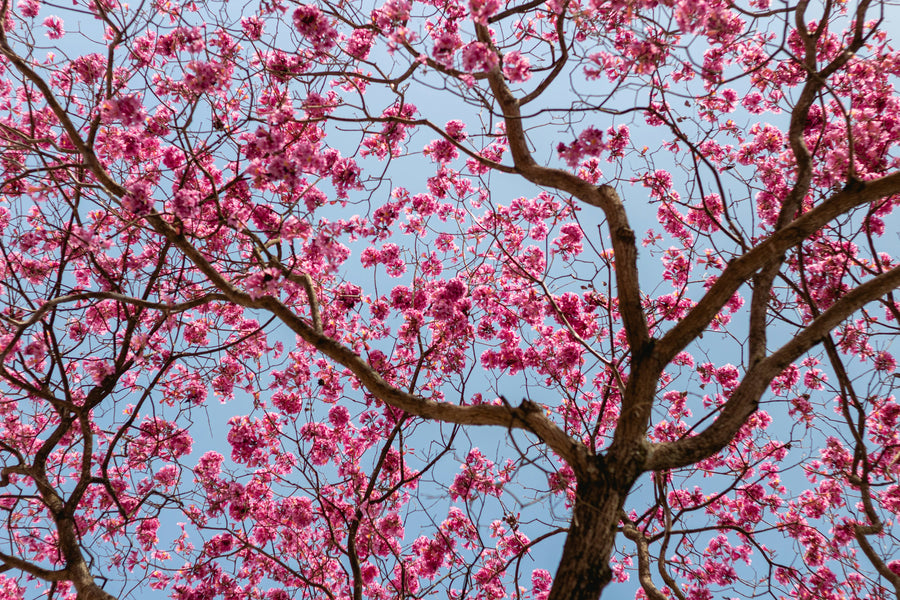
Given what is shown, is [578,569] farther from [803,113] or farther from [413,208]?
[413,208]

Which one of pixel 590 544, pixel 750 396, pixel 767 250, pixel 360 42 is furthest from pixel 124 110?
pixel 750 396

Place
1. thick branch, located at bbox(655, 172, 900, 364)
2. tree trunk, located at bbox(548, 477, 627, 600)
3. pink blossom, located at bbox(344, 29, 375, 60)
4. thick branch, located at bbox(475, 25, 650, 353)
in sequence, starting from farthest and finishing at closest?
1. pink blossom, located at bbox(344, 29, 375, 60)
2. thick branch, located at bbox(475, 25, 650, 353)
3. thick branch, located at bbox(655, 172, 900, 364)
4. tree trunk, located at bbox(548, 477, 627, 600)

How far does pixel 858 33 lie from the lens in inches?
124

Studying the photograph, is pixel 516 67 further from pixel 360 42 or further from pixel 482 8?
pixel 360 42

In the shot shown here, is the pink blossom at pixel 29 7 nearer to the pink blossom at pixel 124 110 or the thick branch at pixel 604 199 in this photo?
the pink blossom at pixel 124 110

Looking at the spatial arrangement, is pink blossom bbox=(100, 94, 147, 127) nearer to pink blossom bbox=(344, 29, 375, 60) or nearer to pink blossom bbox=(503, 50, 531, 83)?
pink blossom bbox=(344, 29, 375, 60)

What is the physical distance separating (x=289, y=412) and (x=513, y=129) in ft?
12.8

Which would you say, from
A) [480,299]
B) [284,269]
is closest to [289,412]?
[480,299]

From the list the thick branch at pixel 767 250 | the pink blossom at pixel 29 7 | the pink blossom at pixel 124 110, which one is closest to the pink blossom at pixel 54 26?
the pink blossom at pixel 29 7

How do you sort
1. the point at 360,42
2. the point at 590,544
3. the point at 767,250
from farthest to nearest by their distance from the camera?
the point at 360,42 → the point at 767,250 → the point at 590,544

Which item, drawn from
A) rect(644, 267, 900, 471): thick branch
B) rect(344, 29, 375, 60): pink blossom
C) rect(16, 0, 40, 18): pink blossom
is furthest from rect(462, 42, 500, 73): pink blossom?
rect(16, 0, 40, 18): pink blossom

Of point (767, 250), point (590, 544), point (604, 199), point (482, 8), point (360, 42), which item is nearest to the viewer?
point (590, 544)

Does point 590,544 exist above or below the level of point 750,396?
below

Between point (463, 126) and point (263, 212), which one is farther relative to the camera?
point (463, 126)
